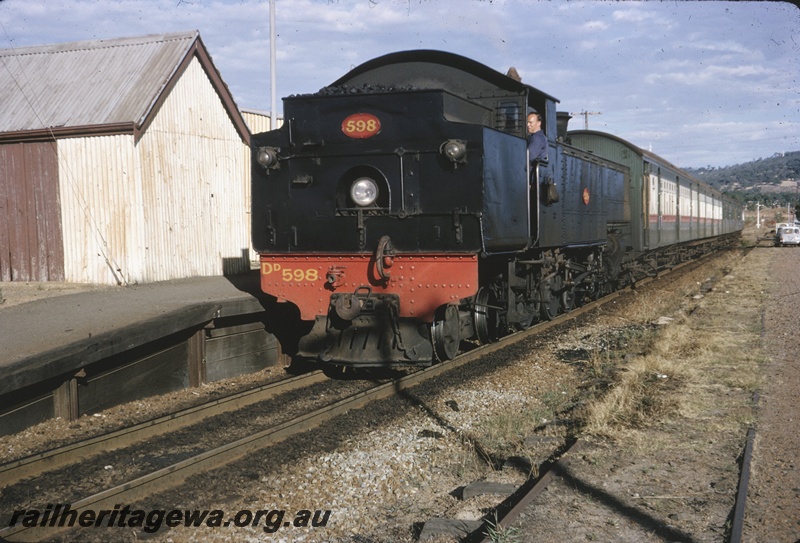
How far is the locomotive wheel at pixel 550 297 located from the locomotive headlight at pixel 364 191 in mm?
4011

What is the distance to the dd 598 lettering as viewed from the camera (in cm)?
863

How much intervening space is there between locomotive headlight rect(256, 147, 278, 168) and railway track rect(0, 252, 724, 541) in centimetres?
252

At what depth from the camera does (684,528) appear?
4.38 m

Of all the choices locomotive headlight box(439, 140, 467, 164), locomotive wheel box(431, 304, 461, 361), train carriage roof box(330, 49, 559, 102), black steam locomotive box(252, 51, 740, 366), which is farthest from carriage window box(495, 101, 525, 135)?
locomotive wheel box(431, 304, 461, 361)

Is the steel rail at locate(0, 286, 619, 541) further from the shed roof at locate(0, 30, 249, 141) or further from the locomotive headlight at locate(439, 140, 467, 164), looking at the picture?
the shed roof at locate(0, 30, 249, 141)

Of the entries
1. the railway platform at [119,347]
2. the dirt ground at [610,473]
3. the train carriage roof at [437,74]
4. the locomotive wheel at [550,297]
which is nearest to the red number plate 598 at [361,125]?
the train carriage roof at [437,74]

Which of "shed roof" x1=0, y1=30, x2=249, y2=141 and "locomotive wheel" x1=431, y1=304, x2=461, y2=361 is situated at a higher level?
"shed roof" x1=0, y1=30, x2=249, y2=141

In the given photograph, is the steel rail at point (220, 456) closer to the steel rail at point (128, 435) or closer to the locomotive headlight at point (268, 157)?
the steel rail at point (128, 435)

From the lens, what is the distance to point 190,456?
19.2 feet

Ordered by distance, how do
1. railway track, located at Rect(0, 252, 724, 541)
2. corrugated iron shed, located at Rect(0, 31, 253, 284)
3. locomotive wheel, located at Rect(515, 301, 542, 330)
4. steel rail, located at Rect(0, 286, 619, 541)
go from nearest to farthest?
steel rail, located at Rect(0, 286, 619, 541)
railway track, located at Rect(0, 252, 724, 541)
locomotive wheel, located at Rect(515, 301, 542, 330)
corrugated iron shed, located at Rect(0, 31, 253, 284)

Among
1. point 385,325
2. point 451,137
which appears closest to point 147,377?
point 385,325

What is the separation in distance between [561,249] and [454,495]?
25.2 ft

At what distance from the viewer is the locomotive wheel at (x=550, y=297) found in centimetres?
1167

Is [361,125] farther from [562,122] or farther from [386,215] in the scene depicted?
[562,122]
